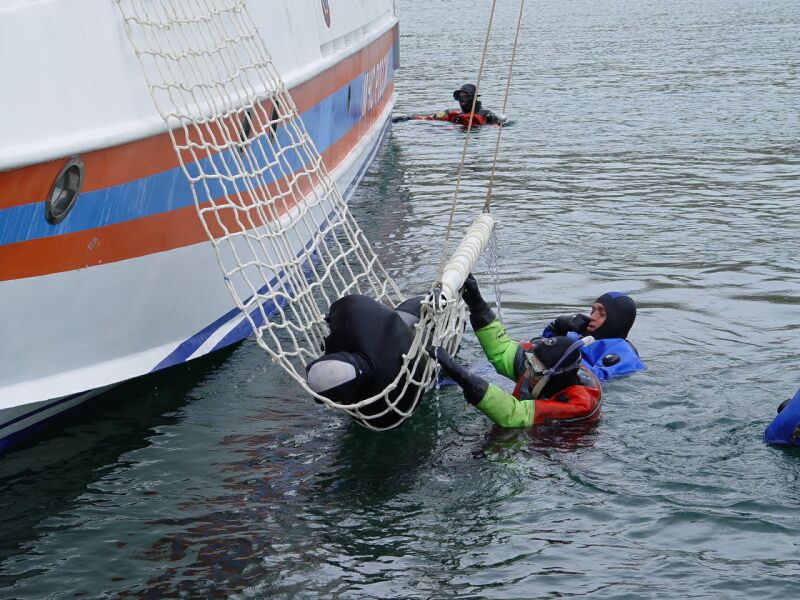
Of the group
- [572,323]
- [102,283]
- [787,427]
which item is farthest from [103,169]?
[787,427]

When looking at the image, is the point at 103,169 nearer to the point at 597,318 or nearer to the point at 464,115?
the point at 597,318

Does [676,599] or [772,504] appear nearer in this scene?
[676,599]

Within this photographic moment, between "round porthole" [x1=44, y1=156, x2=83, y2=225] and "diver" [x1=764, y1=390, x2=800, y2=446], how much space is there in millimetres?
3177

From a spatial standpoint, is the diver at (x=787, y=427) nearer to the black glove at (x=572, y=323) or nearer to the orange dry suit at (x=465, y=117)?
the black glove at (x=572, y=323)

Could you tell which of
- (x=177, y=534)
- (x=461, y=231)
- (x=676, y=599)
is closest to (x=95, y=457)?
(x=177, y=534)

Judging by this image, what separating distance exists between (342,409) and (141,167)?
4.62 feet

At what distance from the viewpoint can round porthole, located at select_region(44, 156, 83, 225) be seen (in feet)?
15.3

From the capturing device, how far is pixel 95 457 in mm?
5238

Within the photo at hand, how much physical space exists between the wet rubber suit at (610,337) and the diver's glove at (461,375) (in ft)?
3.17

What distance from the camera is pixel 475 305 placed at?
19.3 ft

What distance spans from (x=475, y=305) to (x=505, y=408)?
0.75 m

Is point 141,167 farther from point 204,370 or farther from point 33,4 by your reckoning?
point 204,370

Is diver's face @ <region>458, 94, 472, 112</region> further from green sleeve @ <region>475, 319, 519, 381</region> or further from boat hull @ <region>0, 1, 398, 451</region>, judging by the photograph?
green sleeve @ <region>475, 319, 519, 381</region>

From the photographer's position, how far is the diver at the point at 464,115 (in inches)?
590
